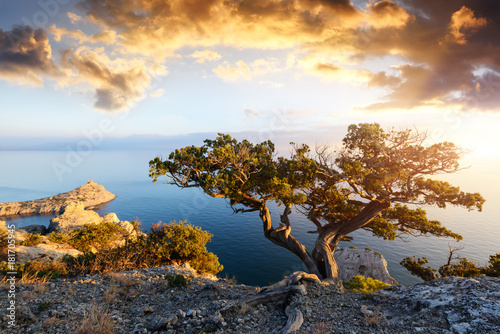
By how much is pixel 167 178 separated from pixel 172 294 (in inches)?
324

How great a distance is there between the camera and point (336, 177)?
14.6 meters

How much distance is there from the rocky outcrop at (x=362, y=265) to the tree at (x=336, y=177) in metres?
8.61

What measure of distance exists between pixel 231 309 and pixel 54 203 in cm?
12309

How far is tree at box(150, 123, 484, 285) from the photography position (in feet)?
43.1

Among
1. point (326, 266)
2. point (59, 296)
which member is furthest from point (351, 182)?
point (59, 296)

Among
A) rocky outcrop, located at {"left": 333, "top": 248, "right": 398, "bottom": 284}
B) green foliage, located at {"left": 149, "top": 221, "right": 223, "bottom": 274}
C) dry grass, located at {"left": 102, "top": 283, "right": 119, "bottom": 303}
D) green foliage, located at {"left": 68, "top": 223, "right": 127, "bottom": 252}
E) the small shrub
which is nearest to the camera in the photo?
the small shrub

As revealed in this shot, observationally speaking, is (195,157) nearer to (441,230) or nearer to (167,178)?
(167,178)

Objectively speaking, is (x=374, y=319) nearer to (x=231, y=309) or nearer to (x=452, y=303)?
(x=452, y=303)

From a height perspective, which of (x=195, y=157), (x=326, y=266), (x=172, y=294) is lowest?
(x=326, y=266)

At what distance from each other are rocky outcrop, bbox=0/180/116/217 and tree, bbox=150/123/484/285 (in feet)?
276

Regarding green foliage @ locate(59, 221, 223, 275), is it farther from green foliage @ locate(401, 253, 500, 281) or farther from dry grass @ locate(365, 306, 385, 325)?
green foliage @ locate(401, 253, 500, 281)

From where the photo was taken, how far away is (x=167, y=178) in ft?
49.8

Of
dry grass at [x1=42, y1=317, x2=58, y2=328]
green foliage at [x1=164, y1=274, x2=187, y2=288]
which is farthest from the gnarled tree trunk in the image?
dry grass at [x1=42, y1=317, x2=58, y2=328]

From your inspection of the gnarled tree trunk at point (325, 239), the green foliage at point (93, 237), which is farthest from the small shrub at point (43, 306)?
the green foliage at point (93, 237)
